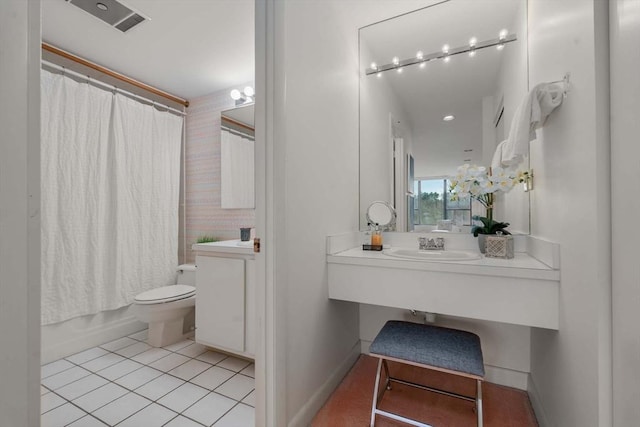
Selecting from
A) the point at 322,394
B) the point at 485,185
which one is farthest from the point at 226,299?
the point at 485,185

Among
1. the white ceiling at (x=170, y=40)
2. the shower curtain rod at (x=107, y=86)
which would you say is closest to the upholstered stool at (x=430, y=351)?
the white ceiling at (x=170, y=40)

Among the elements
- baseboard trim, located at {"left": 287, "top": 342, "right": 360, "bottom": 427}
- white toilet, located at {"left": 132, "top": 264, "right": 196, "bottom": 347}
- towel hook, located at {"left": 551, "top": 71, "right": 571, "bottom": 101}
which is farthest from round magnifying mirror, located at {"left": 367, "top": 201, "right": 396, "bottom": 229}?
white toilet, located at {"left": 132, "top": 264, "right": 196, "bottom": 347}

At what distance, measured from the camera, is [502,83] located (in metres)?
1.73

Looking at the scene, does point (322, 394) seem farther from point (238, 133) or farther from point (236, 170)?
point (238, 133)

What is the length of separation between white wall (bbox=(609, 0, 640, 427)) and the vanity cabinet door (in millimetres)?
1722

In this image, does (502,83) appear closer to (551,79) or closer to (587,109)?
(551,79)

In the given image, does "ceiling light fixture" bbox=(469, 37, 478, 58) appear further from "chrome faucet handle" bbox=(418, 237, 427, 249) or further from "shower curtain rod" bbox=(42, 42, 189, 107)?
"shower curtain rod" bbox=(42, 42, 189, 107)

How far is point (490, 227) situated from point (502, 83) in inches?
37.0

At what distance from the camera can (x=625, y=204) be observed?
713mm

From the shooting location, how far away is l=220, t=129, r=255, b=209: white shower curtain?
262cm

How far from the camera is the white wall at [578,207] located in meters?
0.79

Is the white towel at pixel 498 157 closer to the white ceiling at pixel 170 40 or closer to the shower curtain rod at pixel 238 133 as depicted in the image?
the white ceiling at pixel 170 40

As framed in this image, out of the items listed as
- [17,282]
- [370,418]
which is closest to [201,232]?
[370,418]

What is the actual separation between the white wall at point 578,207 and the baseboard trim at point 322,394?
1016 millimetres
